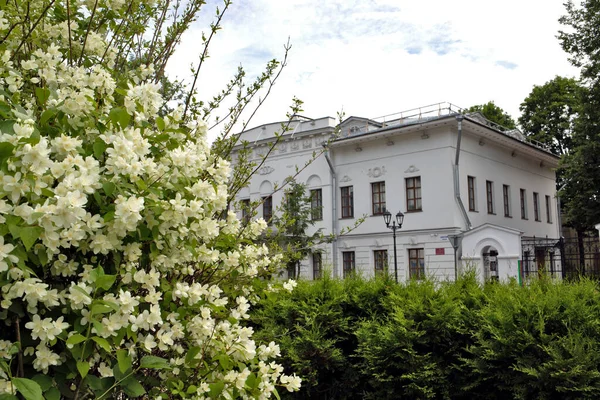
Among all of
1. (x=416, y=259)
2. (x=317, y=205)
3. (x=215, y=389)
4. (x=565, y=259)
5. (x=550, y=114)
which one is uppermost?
(x=550, y=114)

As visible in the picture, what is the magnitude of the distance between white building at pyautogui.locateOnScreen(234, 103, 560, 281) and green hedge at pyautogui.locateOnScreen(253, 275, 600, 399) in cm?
1711

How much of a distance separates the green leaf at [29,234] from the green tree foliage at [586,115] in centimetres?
2436

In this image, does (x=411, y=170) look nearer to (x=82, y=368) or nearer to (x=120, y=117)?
(x=120, y=117)

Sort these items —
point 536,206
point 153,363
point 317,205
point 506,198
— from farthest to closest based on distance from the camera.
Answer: point 536,206
point 506,198
point 317,205
point 153,363

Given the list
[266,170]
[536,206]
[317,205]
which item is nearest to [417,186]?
[317,205]

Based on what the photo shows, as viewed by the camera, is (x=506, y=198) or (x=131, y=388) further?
(x=506, y=198)

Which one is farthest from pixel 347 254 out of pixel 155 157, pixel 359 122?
pixel 155 157

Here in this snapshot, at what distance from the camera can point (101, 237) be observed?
189 cm

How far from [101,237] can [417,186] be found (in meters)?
23.9

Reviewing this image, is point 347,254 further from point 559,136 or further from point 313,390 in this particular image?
point 313,390

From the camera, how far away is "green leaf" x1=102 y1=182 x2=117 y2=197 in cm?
185

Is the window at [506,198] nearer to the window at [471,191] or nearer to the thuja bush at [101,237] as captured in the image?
the window at [471,191]

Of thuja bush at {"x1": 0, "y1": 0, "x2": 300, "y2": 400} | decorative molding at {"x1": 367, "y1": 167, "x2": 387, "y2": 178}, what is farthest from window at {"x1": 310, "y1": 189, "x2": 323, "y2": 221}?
thuja bush at {"x1": 0, "y1": 0, "x2": 300, "y2": 400}

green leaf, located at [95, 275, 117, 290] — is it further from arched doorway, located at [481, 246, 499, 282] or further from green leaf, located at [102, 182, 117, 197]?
arched doorway, located at [481, 246, 499, 282]
